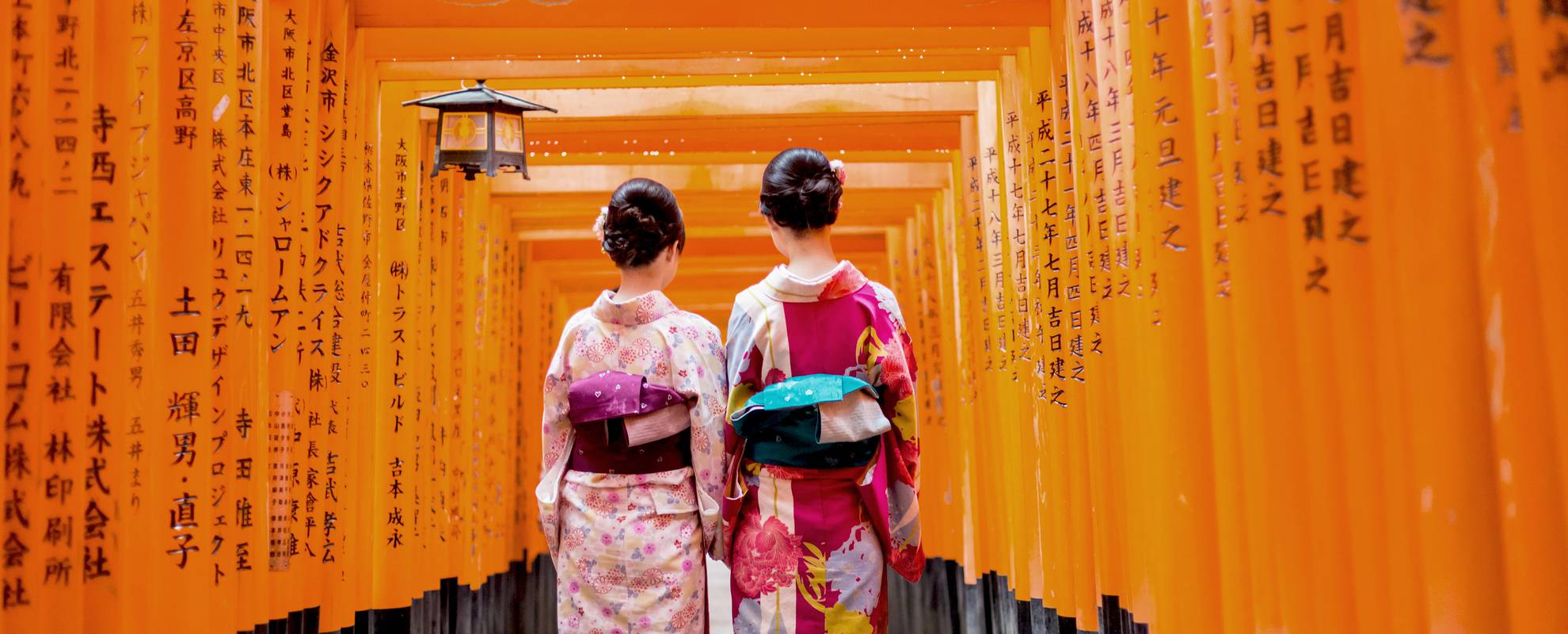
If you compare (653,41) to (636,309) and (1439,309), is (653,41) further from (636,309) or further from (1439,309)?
(1439,309)

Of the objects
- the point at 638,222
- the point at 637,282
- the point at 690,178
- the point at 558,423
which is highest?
the point at 690,178

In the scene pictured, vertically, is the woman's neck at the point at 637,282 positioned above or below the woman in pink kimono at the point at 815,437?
above

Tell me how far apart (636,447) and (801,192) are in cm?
123

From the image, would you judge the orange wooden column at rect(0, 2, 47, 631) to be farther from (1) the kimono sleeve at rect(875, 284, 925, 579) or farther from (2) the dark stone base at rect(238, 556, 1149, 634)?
(1) the kimono sleeve at rect(875, 284, 925, 579)

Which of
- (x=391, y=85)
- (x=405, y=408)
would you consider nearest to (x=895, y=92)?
(x=391, y=85)

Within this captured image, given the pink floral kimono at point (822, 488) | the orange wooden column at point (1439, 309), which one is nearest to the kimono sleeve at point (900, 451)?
the pink floral kimono at point (822, 488)

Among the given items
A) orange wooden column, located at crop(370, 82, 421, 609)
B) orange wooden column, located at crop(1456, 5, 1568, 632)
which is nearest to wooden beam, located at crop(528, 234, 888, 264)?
orange wooden column, located at crop(370, 82, 421, 609)

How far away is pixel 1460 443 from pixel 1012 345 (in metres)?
4.83

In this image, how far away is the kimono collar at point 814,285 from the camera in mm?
4250

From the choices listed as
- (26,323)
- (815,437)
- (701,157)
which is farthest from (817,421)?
(701,157)

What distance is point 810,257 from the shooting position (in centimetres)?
437

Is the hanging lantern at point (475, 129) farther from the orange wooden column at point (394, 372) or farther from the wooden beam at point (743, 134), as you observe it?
the wooden beam at point (743, 134)

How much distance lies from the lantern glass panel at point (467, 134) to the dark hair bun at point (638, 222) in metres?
1.99

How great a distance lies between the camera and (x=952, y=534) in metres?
10.9
